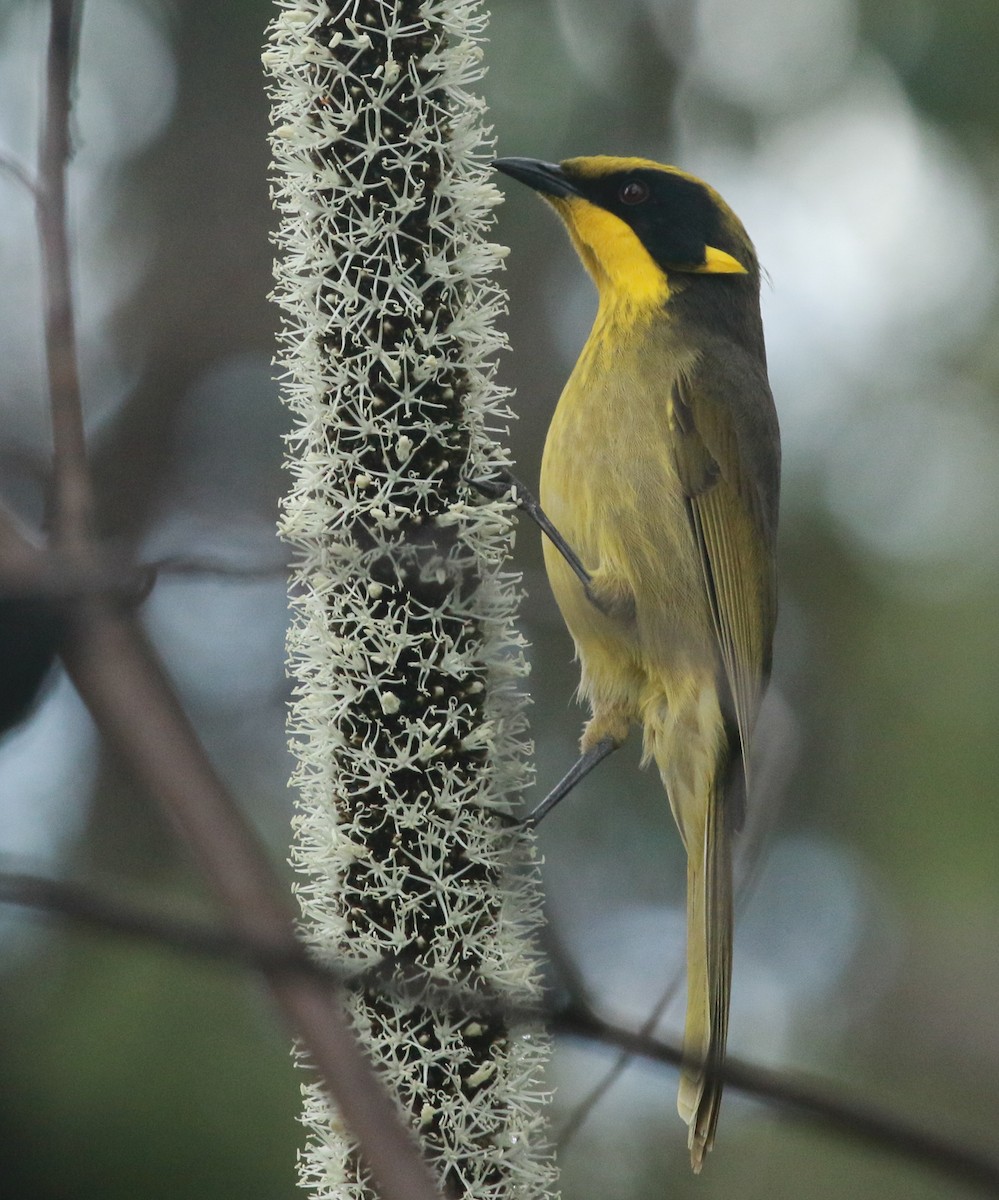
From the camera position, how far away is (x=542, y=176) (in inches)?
121

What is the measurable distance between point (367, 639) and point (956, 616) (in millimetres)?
4933

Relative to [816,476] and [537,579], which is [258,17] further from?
[537,579]

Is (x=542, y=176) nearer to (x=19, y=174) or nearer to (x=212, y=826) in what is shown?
(x=19, y=174)

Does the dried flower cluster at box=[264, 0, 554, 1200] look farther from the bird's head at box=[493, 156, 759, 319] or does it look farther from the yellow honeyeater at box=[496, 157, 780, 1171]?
the bird's head at box=[493, 156, 759, 319]

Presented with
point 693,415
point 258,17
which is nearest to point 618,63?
point 258,17

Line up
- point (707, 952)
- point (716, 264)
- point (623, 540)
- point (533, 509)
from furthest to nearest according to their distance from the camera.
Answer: point (716, 264) → point (623, 540) → point (533, 509) → point (707, 952)

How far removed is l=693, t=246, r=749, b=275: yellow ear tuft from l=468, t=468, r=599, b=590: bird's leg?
0.83 meters

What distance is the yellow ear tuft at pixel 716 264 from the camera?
3352mm

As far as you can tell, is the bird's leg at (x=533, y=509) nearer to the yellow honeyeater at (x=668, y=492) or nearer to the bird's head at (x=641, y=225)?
the yellow honeyeater at (x=668, y=492)

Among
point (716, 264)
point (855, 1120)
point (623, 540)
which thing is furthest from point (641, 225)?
point (855, 1120)

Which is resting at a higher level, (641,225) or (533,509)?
(641,225)

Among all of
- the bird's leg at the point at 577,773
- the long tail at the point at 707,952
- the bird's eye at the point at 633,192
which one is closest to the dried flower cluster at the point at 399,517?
the long tail at the point at 707,952

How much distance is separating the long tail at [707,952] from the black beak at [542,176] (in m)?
1.38

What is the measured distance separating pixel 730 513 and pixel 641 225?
0.73 metres
